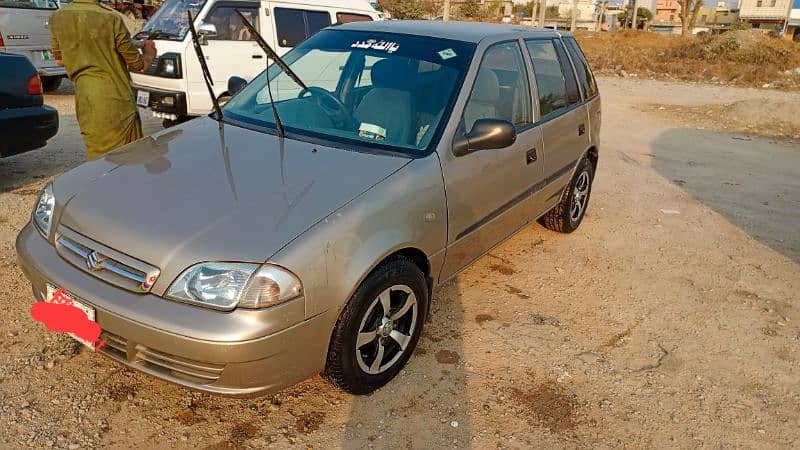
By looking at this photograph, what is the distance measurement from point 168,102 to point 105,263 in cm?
534

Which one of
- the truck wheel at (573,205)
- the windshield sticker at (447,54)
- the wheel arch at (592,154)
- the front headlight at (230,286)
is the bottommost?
the truck wheel at (573,205)

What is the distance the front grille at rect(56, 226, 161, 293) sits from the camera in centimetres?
233

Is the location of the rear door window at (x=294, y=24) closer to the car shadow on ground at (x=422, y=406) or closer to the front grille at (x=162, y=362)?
the car shadow on ground at (x=422, y=406)

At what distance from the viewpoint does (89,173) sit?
9.68 feet

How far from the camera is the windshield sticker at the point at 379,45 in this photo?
3617 mm

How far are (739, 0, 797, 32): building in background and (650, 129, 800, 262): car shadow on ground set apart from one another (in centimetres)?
6012

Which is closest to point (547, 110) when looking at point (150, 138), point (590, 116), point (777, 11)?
point (590, 116)

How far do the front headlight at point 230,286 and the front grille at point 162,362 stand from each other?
0.25 m

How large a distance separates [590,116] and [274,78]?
2747 mm

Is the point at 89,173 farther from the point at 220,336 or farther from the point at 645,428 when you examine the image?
the point at 645,428

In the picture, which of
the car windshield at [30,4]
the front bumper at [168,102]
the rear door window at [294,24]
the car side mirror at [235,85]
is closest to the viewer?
the car side mirror at [235,85]

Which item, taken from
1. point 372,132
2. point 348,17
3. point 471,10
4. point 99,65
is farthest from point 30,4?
point 471,10

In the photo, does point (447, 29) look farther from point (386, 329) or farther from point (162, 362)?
point (162, 362)

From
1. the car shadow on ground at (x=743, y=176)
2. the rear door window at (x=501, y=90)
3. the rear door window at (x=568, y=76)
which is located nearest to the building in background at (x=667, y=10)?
the car shadow on ground at (x=743, y=176)
